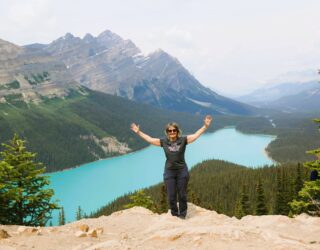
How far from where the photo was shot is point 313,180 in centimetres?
2245

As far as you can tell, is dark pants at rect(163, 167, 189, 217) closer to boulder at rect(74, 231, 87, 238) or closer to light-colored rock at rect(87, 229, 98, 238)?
light-colored rock at rect(87, 229, 98, 238)

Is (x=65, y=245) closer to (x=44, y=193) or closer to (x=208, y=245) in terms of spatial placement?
(x=208, y=245)

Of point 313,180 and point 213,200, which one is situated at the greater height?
point 313,180

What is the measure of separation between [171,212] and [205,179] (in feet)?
439

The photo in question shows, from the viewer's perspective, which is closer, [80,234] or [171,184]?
[80,234]

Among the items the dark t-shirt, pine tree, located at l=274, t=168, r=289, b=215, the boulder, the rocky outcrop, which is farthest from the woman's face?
pine tree, located at l=274, t=168, r=289, b=215

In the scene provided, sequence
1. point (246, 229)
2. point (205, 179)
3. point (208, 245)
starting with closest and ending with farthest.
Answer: point (208, 245) → point (246, 229) → point (205, 179)

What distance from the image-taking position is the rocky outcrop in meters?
13.8

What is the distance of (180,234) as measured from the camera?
48.4 ft

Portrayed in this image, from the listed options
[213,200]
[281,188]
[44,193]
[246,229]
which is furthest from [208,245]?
[213,200]

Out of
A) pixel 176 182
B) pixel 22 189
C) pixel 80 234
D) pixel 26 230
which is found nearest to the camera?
pixel 80 234

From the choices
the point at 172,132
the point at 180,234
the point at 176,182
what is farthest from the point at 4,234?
the point at 172,132

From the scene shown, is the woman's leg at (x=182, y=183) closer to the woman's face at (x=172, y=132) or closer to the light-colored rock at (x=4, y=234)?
the woman's face at (x=172, y=132)

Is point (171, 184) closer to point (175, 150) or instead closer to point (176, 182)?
point (176, 182)
